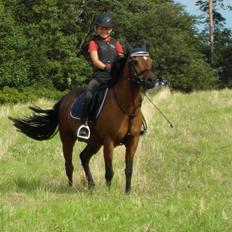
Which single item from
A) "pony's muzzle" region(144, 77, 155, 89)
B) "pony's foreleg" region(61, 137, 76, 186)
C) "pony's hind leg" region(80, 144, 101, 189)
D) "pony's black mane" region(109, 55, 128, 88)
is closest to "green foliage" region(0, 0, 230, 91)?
"pony's foreleg" region(61, 137, 76, 186)

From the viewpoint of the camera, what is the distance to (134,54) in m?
8.16

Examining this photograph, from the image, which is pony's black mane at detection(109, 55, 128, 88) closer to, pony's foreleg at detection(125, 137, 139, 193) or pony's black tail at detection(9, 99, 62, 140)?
pony's foreleg at detection(125, 137, 139, 193)

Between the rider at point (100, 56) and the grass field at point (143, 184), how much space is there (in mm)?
1236

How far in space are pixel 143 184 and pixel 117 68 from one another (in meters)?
2.20

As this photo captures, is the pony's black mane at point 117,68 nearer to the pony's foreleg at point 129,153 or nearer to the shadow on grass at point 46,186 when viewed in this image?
the pony's foreleg at point 129,153

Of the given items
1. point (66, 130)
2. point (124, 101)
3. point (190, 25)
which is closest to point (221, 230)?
point (124, 101)

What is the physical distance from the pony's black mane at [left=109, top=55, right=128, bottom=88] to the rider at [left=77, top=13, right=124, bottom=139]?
245 mm

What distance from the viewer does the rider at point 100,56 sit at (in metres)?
9.01

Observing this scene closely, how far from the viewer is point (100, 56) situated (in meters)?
9.12

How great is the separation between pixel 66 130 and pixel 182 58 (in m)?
47.7

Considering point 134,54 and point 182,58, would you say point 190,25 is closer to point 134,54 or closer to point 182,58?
point 182,58

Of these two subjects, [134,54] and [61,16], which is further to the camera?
[61,16]

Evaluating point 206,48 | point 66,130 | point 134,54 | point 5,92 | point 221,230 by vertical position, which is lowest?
point 206,48

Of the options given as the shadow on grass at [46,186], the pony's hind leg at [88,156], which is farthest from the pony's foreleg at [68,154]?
the pony's hind leg at [88,156]
